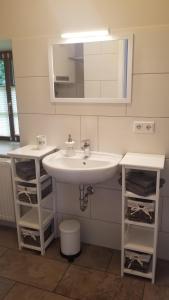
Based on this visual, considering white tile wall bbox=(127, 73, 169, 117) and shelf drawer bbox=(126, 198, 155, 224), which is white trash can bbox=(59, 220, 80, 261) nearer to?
shelf drawer bbox=(126, 198, 155, 224)

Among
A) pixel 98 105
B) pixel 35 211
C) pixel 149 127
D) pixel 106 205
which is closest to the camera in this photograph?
pixel 149 127

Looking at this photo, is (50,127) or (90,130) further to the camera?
(50,127)

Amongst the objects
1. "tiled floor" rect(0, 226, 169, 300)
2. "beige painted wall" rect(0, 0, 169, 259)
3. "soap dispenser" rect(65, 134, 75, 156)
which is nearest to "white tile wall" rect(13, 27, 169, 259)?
"beige painted wall" rect(0, 0, 169, 259)

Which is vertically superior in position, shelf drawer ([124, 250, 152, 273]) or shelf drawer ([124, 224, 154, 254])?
shelf drawer ([124, 224, 154, 254])

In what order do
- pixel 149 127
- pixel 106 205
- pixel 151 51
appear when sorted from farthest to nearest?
pixel 106 205
pixel 149 127
pixel 151 51

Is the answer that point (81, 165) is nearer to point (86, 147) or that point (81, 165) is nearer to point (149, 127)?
point (86, 147)

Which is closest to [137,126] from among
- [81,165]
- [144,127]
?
[144,127]

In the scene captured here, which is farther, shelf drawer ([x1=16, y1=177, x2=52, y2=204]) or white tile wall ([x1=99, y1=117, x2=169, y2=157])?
shelf drawer ([x1=16, y1=177, x2=52, y2=204])

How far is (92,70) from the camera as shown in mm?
1920

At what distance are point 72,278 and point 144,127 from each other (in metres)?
1.24

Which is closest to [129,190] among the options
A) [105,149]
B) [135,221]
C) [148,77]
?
[135,221]

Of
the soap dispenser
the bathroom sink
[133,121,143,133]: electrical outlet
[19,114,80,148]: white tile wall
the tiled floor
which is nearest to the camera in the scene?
the bathroom sink

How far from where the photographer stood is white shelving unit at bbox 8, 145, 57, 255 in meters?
1.97

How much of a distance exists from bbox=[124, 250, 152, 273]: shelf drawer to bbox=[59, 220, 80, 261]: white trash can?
16.4 inches
